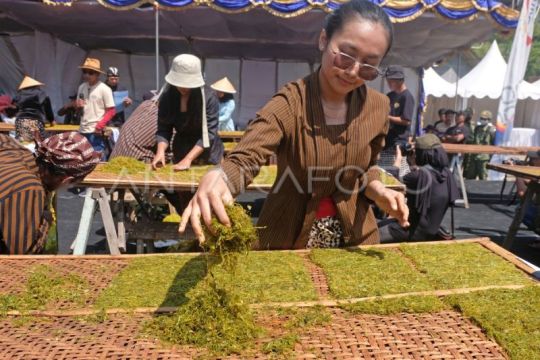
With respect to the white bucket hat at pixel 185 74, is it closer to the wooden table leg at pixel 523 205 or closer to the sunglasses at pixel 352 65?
the sunglasses at pixel 352 65

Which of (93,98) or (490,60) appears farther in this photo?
(490,60)

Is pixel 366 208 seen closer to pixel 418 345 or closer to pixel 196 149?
pixel 418 345

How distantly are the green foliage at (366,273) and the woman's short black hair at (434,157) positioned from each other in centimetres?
267

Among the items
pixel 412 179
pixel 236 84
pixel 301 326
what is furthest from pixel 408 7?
pixel 301 326

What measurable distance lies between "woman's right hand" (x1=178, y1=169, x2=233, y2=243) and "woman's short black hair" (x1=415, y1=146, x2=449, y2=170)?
351 cm

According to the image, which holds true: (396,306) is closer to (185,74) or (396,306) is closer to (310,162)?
(310,162)

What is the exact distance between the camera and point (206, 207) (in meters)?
1.17

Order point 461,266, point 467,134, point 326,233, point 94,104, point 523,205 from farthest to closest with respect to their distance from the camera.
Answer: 1. point 467,134
2. point 94,104
3. point 523,205
4. point 326,233
5. point 461,266

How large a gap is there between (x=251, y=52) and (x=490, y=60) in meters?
8.55

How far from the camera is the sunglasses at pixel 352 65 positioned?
1.51 m

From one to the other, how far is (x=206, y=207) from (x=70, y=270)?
0.81m

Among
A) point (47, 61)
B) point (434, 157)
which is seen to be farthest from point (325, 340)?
point (47, 61)

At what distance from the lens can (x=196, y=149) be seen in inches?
145

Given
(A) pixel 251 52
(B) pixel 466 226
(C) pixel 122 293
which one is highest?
(A) pixel 251 52
